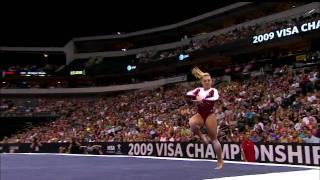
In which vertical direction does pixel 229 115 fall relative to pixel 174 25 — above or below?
below

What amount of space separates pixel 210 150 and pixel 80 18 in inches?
1213

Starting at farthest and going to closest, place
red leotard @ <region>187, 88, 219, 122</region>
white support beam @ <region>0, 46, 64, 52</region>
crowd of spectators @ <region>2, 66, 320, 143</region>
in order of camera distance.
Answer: white support beam @ <region>0, 46, 64, 52</region> < crowd of spectators @ <region>2, 66, 320, 143</region> < red leotard @ <region>187, 88, 219, 122</region>

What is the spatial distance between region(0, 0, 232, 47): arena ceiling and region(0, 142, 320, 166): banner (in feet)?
59.5

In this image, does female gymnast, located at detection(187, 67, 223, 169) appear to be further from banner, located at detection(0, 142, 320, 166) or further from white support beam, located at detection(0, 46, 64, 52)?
white support beam, located at detection(0, 46, 64, 52)

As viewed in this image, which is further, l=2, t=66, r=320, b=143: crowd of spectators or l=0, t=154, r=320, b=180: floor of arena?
l=2, t=66, r=320, b=143: crowd of spectators

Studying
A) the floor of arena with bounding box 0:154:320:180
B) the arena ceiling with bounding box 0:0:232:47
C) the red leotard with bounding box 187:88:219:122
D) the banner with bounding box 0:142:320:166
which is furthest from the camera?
the arena ceiling with bounding box 0:0:232:47

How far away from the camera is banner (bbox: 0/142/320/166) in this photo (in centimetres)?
1175

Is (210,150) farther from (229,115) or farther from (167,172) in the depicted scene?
(167,172)

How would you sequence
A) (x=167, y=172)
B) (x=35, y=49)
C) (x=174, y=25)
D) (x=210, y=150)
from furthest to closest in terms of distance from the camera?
1. (x=35, y=49)
2. (x=174, y=25)
3. (x=210, y=150)
4. (x=167, y=172)

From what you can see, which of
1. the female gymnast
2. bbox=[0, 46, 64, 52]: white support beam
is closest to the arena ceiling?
bbox=[0, 46, 64, 52]: white support beam

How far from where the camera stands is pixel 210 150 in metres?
15.1

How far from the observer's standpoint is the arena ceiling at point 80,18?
3847 centimetres

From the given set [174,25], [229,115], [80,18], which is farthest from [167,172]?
[80,18]

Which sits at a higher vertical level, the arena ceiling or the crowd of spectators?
the arena ceiling
